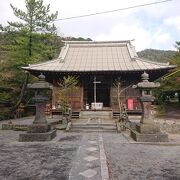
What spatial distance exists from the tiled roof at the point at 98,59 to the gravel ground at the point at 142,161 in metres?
10.7

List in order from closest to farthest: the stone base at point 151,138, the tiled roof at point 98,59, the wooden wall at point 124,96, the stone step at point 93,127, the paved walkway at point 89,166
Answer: the paved walkway at point 89,166, the stone base at point 151,138, the stone step at point 93,127, the tiled roof at point 98,59, the wooden wall at point 124,96

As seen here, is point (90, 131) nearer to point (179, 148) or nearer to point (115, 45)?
point (179, 148)

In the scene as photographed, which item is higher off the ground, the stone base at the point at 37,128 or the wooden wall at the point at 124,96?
Result: the wooden wall at the point at 124,96

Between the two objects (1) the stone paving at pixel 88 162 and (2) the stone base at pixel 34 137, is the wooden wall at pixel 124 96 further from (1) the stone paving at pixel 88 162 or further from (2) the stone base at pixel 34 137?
(1) the stone paving at pixel 88 162

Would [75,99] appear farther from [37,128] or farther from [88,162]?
[88,162]

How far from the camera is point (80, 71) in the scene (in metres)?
19.5

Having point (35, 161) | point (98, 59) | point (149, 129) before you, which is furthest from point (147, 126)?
point (98, 59)

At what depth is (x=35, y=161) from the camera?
705cm

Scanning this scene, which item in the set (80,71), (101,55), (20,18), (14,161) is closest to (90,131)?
(80,71)

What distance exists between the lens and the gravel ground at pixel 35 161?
572 centimetres

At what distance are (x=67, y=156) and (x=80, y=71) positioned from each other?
12.4 meters

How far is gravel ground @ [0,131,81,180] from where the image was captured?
5716mm

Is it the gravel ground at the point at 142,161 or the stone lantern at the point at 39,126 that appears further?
the stone lantern at the point at 39,126

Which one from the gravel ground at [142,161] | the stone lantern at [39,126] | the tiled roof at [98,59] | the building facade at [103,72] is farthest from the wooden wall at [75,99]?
the gravel ground at [142,161]
